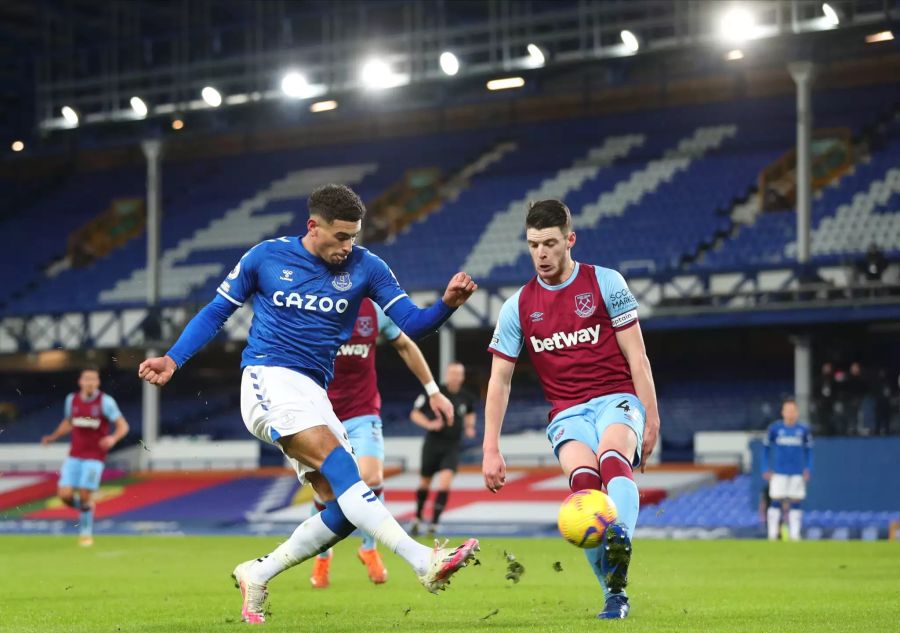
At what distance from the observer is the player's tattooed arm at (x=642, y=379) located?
25.5ft

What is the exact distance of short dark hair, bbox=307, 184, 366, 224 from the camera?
7.47 m

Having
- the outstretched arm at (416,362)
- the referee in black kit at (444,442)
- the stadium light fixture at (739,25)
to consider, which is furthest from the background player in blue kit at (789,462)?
the outstretched arm at (416,362)

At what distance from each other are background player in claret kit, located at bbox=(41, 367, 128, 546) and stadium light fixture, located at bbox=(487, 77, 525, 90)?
15532mm

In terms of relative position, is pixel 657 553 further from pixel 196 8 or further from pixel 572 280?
pixel 196 8

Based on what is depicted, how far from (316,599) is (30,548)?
9.59 m

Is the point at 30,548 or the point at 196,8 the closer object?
the point at 30,548

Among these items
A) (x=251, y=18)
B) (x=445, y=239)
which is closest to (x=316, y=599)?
(x=445, y=239)

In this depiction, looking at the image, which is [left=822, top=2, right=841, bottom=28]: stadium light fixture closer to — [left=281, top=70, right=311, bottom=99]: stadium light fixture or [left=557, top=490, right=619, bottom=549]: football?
[left=281, top=70, right=311, bottom=99]: stadium light fixture

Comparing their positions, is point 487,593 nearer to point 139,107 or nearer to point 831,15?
point 831,15

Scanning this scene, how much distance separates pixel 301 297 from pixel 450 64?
24453 millimetres

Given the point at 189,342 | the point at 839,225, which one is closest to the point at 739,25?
the point at 839,225

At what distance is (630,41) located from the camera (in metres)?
30.0

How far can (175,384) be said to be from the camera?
138ft

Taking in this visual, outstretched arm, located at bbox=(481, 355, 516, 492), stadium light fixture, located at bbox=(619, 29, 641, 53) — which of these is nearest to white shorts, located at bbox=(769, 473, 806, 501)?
stadium light fixture, located at bbox=(619, 29, 641, 53)
